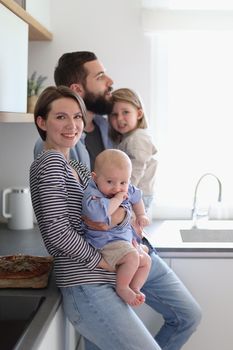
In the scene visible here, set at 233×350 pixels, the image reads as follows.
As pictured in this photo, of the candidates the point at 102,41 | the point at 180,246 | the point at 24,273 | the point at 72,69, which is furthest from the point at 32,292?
the point at 102,41

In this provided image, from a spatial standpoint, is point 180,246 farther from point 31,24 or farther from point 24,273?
point 31,24

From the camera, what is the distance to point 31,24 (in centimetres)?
228

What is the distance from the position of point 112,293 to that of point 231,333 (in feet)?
3.09

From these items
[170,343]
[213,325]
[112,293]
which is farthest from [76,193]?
[213,325]

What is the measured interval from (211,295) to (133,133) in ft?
2.54

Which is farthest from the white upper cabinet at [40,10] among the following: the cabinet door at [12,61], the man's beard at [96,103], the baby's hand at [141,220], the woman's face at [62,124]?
the baby's hand at [141,220]

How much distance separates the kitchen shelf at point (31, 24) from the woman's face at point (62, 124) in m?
0.43

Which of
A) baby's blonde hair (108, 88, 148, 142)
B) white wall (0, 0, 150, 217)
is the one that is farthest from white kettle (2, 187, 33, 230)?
baby's blonde hair (108, 88, 148, 142)

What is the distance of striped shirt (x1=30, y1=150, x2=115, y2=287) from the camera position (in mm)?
1544

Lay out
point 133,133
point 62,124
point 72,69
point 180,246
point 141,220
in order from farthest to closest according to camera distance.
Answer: point 133,133 < point 180,246 < point 72,69 < point 141,220 < point 62,124

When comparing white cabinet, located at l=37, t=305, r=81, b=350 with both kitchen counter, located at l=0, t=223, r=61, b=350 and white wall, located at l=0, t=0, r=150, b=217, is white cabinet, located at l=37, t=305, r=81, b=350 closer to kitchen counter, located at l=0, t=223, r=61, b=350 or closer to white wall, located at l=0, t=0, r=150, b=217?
kitchen counter, located at l=0, t=223, r=61, b=350

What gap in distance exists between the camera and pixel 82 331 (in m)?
1.65

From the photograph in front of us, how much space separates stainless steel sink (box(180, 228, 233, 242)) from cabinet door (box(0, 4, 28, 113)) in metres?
1.07

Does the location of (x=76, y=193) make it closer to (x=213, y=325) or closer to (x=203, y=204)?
(x=213, y=325)
